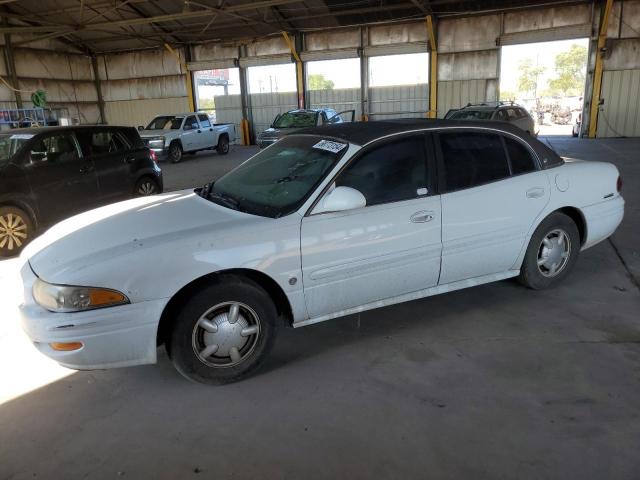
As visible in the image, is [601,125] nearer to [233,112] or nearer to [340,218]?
[233,112]

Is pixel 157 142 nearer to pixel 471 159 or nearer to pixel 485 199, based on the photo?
pixel 471 159

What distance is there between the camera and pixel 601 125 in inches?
742

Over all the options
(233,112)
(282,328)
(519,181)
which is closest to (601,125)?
(233,112)

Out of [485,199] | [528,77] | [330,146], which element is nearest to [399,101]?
[485,199]

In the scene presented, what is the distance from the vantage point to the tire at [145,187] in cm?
784

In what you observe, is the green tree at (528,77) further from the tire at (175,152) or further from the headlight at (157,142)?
the headlight at (157,142)

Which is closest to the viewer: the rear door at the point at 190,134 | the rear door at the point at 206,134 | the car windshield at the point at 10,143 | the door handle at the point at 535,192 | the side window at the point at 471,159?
the side window at the point at 471,159

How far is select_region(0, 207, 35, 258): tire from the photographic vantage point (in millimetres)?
6004

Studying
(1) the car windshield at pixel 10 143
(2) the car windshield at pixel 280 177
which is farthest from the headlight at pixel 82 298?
(1) the car windshield at pixel 10 143

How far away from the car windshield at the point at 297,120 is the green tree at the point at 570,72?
46.7 meters

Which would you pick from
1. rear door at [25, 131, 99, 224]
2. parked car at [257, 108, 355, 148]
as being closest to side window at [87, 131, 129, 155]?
rear door at [25, 131, 99, 224]

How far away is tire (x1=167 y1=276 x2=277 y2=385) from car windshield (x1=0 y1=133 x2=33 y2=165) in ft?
15.8

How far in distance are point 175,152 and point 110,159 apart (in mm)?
9620

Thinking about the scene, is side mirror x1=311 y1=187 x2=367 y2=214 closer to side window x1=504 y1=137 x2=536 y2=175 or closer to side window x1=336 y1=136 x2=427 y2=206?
side window x1=336 y1=136 x2=427 y2=206
